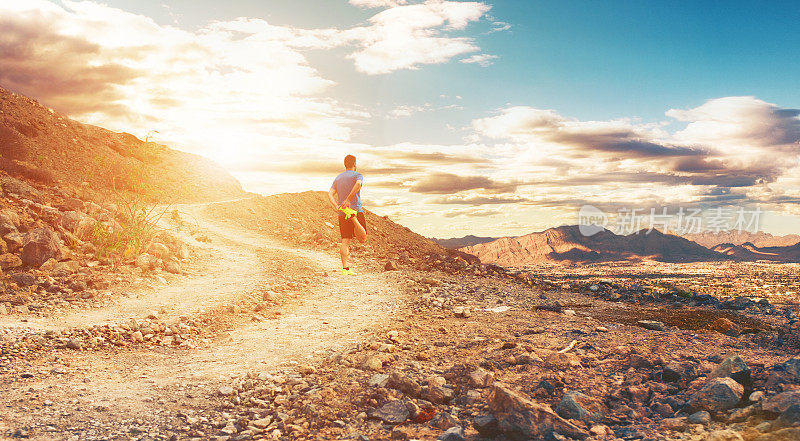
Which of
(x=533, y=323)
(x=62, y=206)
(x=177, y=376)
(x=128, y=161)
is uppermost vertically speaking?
(x=128, y=161)

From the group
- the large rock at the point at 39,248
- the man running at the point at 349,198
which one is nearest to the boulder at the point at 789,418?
the man running at the point at 349,198

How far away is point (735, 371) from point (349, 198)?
36.2ft

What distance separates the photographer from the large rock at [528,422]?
502 cm

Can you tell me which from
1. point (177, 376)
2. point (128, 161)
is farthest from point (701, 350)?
point (128, 161)

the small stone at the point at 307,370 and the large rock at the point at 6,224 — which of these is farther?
the large rock at the point at 6,224

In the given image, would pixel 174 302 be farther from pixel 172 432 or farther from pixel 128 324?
pixel 172 432

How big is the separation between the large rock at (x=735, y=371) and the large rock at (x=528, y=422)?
2288 millimetres

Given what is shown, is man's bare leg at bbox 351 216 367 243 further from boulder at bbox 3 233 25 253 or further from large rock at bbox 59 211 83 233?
large rock at bbox 59 211 83 233

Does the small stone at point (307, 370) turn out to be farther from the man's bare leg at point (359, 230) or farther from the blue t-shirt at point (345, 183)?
the blue t-shirt at point (345, 183)

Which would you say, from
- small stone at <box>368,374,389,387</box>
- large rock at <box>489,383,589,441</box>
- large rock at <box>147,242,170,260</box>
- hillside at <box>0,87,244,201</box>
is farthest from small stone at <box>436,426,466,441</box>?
hillside at <box>0,87,244,201</box>

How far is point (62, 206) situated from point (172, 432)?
58.9ft

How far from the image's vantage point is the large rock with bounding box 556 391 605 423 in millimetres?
5477

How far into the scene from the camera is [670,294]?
55.0ft

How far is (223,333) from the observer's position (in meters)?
10.9
